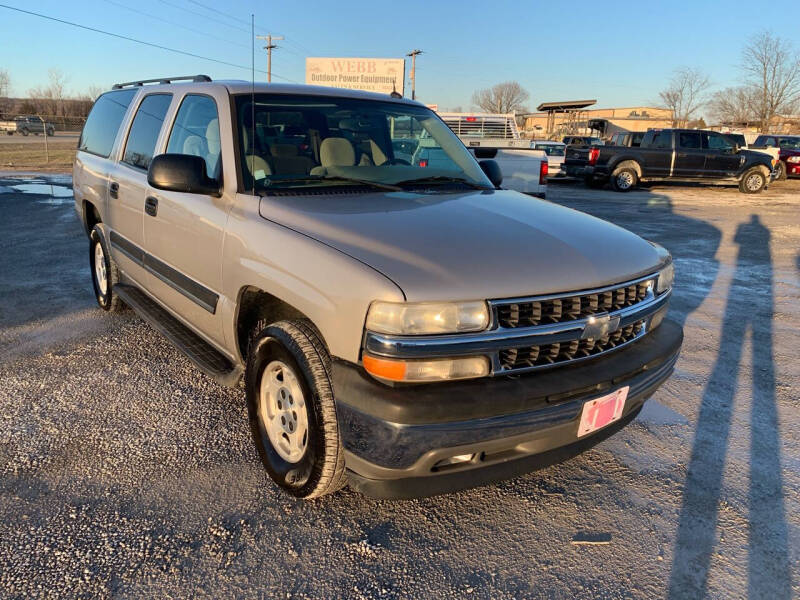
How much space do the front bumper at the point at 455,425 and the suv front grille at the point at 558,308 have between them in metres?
0.21

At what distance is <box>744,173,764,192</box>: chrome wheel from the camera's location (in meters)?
18.2

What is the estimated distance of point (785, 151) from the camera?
2292 centimetres

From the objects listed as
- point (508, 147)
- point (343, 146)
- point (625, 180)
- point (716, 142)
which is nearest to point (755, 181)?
point (716, 142)

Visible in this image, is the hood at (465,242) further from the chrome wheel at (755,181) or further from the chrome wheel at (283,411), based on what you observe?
the chrome wheel at (755,181)

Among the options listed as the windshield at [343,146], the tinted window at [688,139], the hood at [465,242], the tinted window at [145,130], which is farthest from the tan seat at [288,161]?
the tinted window at [688,139]

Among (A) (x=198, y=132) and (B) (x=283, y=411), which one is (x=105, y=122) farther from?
(B) (x=283, y=411)

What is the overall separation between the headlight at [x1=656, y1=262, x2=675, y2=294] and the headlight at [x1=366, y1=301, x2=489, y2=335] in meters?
1.18

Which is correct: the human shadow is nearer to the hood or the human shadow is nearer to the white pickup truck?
the hood

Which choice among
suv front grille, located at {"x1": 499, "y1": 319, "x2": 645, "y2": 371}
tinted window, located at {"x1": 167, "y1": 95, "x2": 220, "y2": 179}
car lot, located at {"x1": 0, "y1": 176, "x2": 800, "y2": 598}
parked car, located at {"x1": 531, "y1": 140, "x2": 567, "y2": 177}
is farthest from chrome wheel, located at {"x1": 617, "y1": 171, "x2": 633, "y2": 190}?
suv front grille, located at {"x1": 499, "y1": 319, "x2": 645, "y2": 371}

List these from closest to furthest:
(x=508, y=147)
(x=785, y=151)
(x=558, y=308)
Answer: (x=558, y=308), (x=508, y=147), (x=785, y=151)

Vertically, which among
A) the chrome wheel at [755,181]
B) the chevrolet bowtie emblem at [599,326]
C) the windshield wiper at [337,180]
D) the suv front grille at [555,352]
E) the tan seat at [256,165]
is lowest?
the suv front grille at [555,352]

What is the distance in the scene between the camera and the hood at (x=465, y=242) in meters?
2.10

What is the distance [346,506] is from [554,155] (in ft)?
61.7

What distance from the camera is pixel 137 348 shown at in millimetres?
4324
